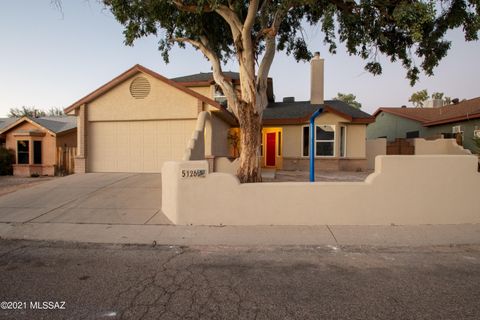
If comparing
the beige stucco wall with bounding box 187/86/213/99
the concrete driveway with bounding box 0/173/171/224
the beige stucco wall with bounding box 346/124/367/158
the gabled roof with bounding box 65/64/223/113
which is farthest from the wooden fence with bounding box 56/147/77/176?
the beige stucco wall with bounding box 346/124/367/158

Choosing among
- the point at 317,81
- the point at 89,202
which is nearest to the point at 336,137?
the point at 317,81

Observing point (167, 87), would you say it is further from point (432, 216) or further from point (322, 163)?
point (432, 216)

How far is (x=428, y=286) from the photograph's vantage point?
347 cm

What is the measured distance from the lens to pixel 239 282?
11.9ft

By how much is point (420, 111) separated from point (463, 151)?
Answer: 33.1 feet

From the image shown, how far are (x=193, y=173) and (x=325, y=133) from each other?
1066 centimetres

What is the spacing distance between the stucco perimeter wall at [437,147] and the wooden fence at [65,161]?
1988cm

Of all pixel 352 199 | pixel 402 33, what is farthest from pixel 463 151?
pixel 352 199

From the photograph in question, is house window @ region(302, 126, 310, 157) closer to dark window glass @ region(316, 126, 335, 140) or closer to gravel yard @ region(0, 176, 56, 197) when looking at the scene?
dark window glass @ region(316, 126, 335, 140)

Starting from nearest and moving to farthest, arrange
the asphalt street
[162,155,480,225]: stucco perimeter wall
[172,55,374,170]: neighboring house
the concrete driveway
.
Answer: the asphalt street → [162,155,480,225]: stucco perimeter wall → the concrete driveway → [172,55,374,170]: neighboring house

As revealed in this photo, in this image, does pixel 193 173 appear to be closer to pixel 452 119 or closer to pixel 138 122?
pixel 138 122

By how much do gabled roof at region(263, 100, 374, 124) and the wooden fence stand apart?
11.1 m

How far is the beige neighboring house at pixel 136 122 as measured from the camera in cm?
1189

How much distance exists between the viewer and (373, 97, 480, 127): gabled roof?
16555mm
